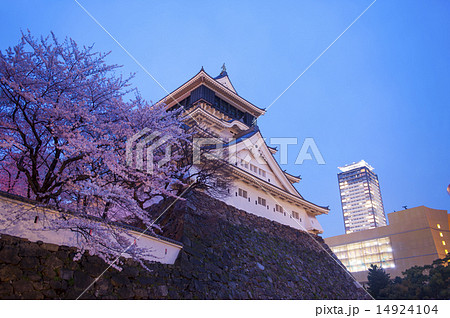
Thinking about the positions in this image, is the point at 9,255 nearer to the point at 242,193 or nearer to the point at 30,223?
the point at 30,223

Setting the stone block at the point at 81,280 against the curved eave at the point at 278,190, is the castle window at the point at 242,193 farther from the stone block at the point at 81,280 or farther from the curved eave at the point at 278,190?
the stone block at the point at 81,280

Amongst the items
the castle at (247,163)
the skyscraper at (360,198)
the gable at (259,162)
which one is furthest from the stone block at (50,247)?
the skyscraper at (360,198)

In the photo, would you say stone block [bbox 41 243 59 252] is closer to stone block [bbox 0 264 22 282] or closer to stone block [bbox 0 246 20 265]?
stone block [bbox 0 246 20 265]

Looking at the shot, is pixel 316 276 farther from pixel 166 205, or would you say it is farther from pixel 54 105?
Answer: pixel 54 105

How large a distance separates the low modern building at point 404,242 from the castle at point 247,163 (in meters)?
30.9

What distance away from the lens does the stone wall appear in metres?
6.58

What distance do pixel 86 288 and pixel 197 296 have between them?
12.9ft

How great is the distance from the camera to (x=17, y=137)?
773cm

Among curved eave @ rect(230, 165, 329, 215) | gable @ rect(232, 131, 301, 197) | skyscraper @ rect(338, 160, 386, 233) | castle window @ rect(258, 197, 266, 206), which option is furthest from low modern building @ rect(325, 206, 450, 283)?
skyscraper @ rect(338, 160, 386, 233)

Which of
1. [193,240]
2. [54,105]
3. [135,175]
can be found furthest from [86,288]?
[193,240]

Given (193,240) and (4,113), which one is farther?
(193,240)

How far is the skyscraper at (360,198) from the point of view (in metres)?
122

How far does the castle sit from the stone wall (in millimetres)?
956

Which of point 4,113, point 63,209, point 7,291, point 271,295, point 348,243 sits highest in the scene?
point 348,243
